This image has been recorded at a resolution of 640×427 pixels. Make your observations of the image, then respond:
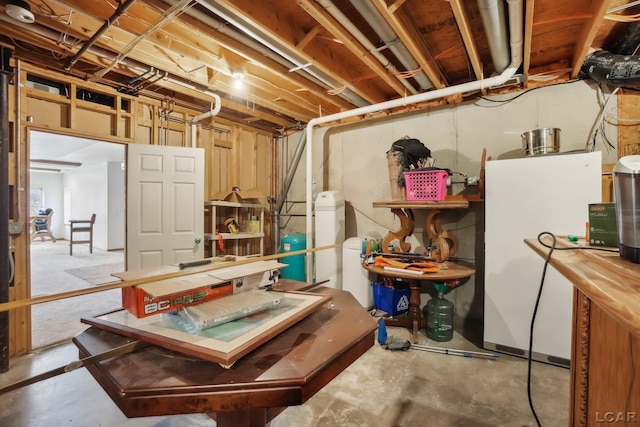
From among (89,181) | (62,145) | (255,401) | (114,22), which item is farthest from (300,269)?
(89,181)

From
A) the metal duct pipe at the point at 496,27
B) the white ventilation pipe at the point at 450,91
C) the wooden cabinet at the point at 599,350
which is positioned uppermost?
the metal duct pipe at the point at 496,27

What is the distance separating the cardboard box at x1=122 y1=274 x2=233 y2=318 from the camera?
0.87 metres

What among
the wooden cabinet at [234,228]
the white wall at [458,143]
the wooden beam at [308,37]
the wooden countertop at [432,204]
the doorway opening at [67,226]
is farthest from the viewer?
the wooden cabinet at [234,228]

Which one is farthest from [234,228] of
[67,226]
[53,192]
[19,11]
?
[53,192]

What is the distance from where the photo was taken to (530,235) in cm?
248

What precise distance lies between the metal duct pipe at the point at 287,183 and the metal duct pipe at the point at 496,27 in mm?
2678

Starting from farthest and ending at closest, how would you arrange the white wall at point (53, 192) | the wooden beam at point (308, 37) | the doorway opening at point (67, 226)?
the white wall at point (53, 192) < the doorway opening at point (67, 226) < the wooden beam at point (308, 37)

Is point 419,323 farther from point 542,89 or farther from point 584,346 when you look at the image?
point 542,89

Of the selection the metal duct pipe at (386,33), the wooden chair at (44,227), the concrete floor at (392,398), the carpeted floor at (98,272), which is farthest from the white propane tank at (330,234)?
the wooden chair at (44,227)

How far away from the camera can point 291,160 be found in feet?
16.3

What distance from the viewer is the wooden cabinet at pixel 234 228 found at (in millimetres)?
4039

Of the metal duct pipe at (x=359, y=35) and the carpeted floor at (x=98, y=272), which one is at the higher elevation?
the metal duct pipe at (x=359, y=35)

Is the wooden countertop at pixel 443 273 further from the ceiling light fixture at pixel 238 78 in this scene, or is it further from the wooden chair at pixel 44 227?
the wooden chair at pixel 44 227

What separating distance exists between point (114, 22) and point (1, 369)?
2.90m
